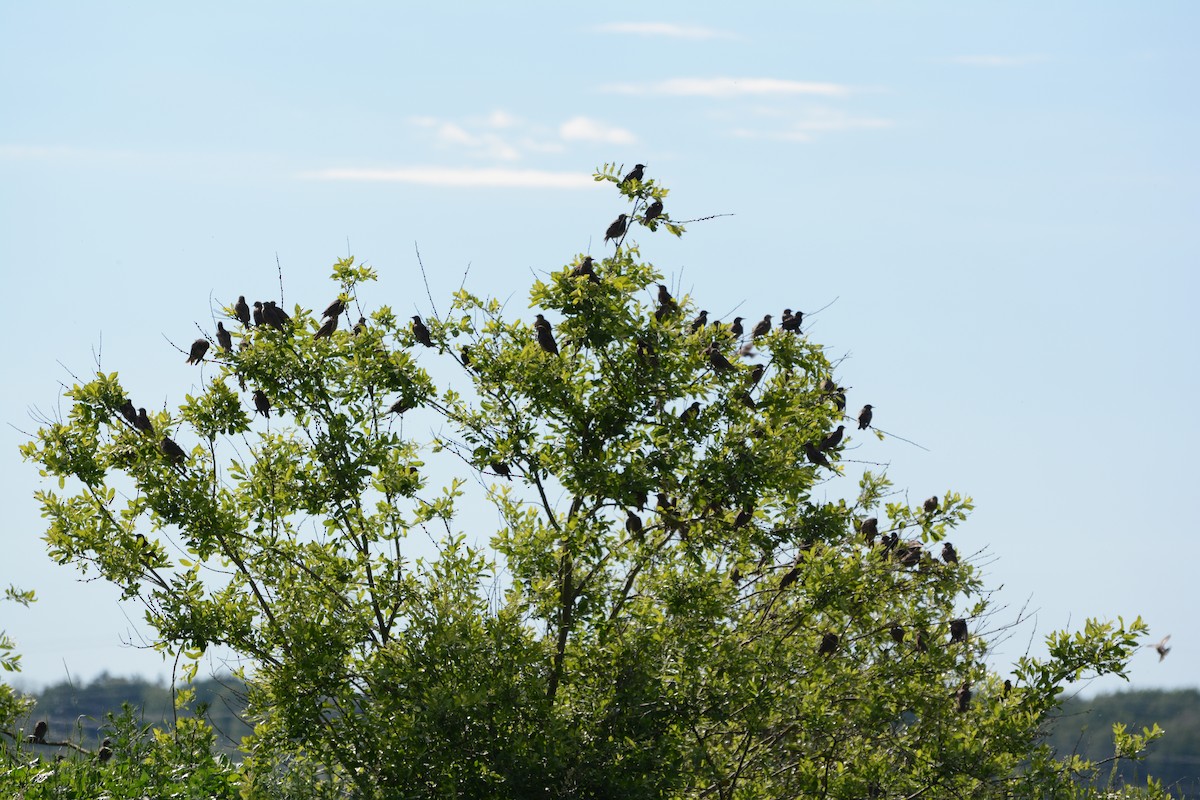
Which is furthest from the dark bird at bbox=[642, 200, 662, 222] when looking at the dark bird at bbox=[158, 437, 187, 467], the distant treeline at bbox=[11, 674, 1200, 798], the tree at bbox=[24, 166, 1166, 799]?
the distant treeline at bbox=[11, 674, 1200, 798]

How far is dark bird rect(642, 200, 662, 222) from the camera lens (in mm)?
8750

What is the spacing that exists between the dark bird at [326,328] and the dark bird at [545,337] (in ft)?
4.61

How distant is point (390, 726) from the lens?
7.62 m

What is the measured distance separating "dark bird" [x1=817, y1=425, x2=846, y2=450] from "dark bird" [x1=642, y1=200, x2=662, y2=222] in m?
1.82

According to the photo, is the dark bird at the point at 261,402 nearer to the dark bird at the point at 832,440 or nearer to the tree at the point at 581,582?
the tree at the point at 581,582

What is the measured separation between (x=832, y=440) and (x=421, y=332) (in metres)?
2.75

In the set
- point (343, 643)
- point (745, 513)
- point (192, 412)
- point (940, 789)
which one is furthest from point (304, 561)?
point (940, 789)

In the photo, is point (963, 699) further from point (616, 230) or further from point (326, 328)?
point (326, 328)

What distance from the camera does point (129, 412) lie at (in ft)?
28.2

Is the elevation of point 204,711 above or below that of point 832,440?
below

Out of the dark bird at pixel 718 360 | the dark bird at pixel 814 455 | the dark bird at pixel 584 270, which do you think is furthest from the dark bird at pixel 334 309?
the dark bird at pixel 814 455

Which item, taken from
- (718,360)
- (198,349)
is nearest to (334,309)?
(198,349)

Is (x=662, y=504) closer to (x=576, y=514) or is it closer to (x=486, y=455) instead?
(x=576, y=514)

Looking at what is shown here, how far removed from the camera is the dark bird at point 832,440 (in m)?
8.71
